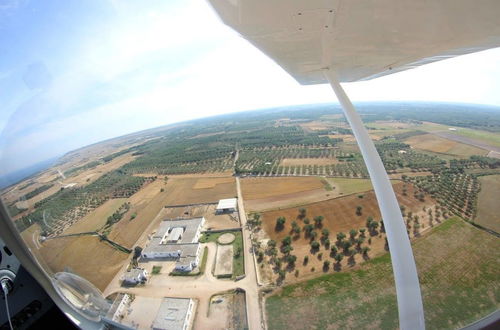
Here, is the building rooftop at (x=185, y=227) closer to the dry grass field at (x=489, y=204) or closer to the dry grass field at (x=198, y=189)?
the dry grass field at (x=198, y=189)

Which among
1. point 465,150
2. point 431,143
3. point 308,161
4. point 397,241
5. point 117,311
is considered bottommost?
point 308,161

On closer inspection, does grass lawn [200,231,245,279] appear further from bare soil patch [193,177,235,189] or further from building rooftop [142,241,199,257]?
bare soil patch [193,177,235,189]

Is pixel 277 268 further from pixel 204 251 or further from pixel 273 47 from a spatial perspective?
pixel 273 47

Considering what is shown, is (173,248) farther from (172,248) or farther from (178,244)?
(178,244)

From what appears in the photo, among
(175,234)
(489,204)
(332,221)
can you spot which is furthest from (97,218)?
(489,204)

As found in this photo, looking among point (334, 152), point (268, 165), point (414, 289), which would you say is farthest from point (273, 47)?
point (334, 152)

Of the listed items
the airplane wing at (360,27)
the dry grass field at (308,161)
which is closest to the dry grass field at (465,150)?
the dry grass field at (308,161)
